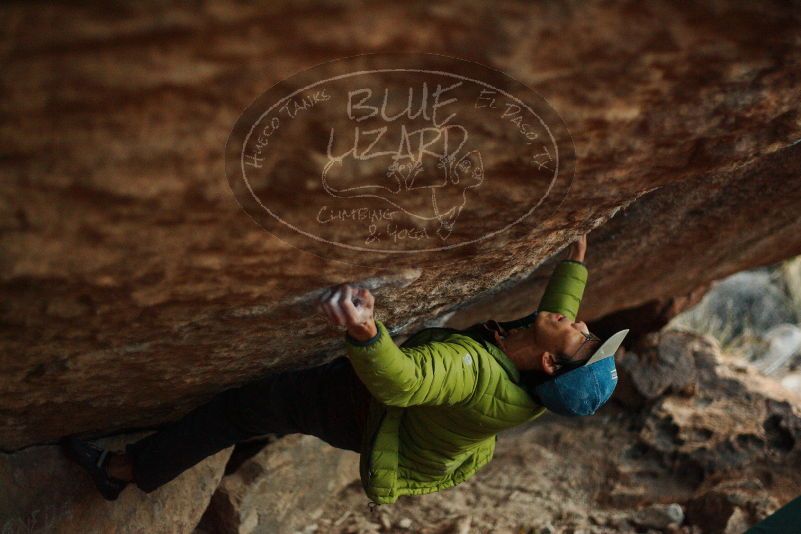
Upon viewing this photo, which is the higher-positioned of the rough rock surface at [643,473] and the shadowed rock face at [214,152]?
the shadowed rock face at [214,152]

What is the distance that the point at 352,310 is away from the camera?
7.09ft

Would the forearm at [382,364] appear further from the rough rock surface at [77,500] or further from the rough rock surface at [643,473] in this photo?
the rough rock surface at [643,473]

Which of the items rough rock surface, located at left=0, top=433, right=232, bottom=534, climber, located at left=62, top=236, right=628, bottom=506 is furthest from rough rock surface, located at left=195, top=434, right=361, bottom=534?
climber, located at left=62, top=236, right=628, bottom=506

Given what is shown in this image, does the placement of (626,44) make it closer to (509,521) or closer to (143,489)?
(143,489)

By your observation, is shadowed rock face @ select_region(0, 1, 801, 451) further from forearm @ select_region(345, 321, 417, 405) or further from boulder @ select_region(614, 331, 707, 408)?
boulder @ select_region(614, 331, 707, 408)

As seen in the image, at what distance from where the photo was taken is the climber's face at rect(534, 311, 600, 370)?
2771 mm

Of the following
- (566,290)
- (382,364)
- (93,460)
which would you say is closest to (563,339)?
(566,290)

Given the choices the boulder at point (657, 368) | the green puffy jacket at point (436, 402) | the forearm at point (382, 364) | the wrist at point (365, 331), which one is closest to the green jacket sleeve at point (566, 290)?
the green puffy jacket at point (436, 402)

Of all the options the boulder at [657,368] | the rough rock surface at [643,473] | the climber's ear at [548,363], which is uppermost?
the climber's ear at [548,363]

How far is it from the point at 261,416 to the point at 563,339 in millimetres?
1260

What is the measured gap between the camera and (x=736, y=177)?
11.7 ft

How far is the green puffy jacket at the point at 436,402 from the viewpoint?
7.35 ft

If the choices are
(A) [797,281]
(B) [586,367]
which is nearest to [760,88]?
(B) [586,367]

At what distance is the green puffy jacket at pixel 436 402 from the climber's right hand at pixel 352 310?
0.09 feet
